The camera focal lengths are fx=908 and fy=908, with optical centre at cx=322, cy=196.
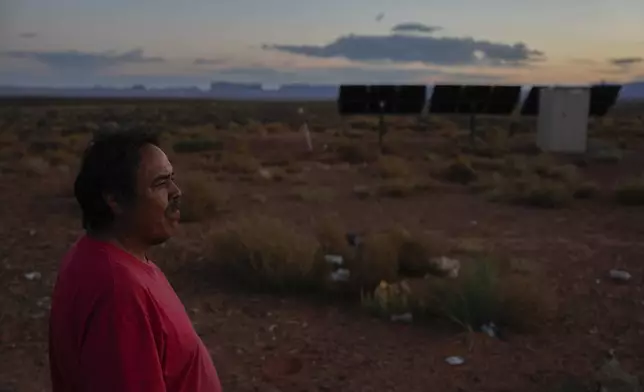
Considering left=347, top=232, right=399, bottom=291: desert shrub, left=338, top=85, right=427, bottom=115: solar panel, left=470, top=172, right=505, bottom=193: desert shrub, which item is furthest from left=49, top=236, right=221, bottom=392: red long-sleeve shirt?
left=338, top=85, right=427, bottom=115: solar panel

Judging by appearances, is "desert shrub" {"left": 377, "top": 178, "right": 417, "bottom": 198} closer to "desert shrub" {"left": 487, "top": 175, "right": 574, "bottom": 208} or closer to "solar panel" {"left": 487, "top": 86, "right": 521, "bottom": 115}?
"desert shrub" {"left": 487, "top": 175, "right": 574, "bottom": 208}

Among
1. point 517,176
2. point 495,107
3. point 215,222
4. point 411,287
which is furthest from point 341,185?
point 495,107

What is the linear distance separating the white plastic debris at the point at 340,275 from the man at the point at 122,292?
6885 mm

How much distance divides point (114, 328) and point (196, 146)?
31.8 m

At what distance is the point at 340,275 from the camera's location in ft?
32.1

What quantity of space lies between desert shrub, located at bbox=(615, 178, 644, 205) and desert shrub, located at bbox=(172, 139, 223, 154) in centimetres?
1854

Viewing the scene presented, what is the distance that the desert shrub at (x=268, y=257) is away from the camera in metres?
9.56

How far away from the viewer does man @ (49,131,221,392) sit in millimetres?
2350

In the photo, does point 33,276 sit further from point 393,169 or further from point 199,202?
point 393,169

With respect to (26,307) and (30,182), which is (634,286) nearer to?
(26,307)

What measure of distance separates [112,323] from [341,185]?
59.9ft

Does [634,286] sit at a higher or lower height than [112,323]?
lower

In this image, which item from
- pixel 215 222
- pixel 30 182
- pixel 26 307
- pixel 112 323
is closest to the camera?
pixel 112 323

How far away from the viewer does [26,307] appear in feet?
29.3
